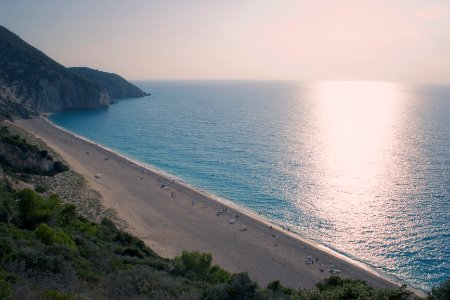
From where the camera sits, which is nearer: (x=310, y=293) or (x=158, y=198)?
(x=310, y=293)

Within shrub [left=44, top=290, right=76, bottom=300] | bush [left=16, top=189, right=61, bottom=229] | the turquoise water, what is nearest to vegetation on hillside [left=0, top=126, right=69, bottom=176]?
bush [left=16, top=189, right=61, bottom=229]

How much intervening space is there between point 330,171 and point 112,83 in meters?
150

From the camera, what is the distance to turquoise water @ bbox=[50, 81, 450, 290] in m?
35.4

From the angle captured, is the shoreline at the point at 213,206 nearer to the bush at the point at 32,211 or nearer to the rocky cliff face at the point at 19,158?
the rocky cliff face at the point at 19,158

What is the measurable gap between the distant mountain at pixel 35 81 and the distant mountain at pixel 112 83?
1743 inches

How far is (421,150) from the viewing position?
6875 cm

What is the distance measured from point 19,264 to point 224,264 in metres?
20.5

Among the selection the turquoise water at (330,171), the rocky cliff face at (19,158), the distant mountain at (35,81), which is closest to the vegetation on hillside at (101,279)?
the turquoise water at (330,171)

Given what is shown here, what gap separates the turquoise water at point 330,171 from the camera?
116 ft

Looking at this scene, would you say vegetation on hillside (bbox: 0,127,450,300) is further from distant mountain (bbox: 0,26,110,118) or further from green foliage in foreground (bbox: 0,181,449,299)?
distant mountain (bbox: 0,26,110,118)

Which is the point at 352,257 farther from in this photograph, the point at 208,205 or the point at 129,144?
the point at 129,144

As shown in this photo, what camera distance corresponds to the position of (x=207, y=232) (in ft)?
123

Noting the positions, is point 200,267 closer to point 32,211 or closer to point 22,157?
point 32,211

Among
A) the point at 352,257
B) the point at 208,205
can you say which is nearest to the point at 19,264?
the point at 352,257
